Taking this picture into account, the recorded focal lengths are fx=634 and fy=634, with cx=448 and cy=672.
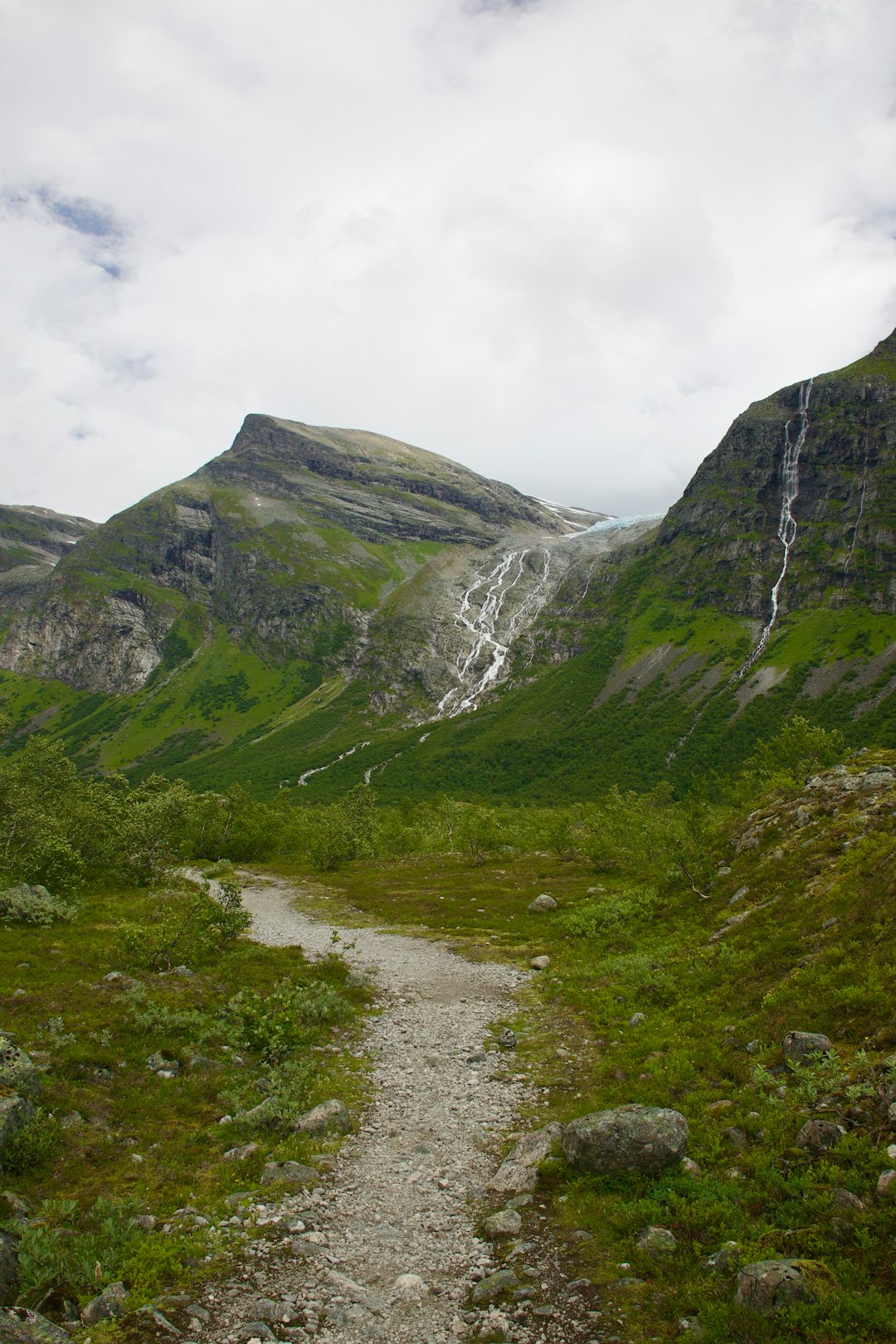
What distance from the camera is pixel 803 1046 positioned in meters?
14.8

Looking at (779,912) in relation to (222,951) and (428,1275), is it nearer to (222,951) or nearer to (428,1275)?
(428,1275)

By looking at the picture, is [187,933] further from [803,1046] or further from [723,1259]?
[723,1259]

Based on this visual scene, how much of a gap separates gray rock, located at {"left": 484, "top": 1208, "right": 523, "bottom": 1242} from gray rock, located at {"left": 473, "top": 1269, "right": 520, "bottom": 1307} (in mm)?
1322

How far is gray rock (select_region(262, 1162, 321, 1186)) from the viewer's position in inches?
538

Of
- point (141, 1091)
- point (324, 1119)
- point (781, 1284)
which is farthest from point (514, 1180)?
point (141, 1091)

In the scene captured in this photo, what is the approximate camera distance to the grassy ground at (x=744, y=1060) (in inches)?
376

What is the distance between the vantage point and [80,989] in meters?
23.4

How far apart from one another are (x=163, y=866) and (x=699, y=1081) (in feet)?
186

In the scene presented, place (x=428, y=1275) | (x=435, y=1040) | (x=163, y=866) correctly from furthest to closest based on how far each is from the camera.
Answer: (x=163, y=866) < (x=435, y=1040) < (x=428, y=1275)

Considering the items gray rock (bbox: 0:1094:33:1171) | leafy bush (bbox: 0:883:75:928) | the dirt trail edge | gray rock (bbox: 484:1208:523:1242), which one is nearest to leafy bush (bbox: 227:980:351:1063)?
the dirt trail edge

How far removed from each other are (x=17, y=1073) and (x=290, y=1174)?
675cm

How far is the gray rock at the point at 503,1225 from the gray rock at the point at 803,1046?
22.5ft

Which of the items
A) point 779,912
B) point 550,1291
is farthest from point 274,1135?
point 779,912

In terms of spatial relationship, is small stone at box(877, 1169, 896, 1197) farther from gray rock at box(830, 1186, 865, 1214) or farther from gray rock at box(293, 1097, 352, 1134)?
gray rock at box(293, 1097, 352, 1134)
